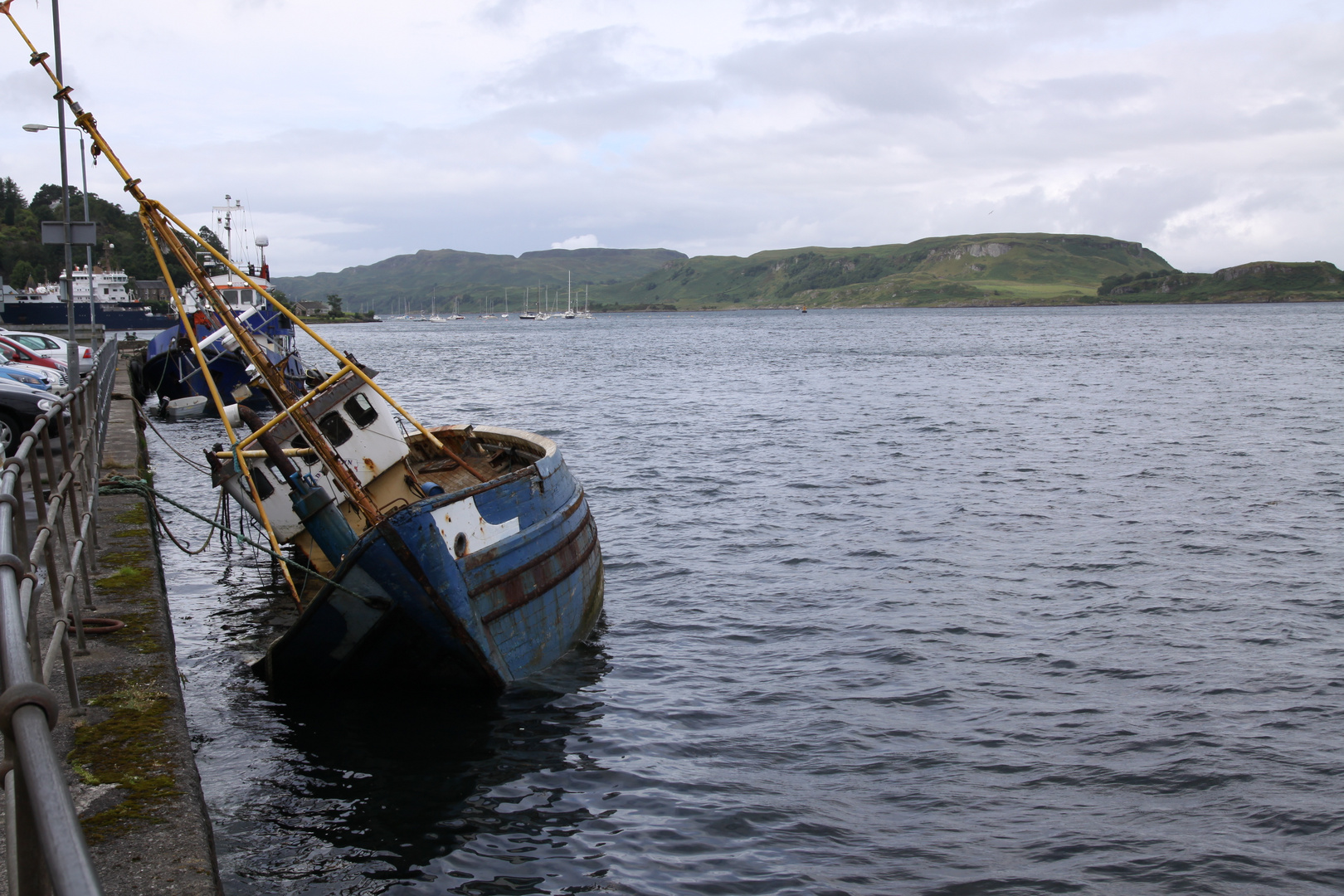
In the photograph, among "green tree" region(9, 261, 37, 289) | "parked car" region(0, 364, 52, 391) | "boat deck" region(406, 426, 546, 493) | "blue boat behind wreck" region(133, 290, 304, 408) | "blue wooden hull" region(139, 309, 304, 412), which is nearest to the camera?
"boat deck" region(406, 426, 546, 493)

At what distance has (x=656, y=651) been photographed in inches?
529

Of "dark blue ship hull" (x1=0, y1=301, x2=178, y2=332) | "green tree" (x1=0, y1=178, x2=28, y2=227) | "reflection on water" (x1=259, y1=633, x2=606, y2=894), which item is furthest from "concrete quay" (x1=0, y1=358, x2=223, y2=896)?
"green tree" (x1=0, y1=178, x2=28, y2=227)

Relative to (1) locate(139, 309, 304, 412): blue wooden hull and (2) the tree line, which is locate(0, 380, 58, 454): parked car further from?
(2) the tree line

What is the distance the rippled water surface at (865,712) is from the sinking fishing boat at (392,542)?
0.53m

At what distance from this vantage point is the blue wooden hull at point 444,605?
10281 mm

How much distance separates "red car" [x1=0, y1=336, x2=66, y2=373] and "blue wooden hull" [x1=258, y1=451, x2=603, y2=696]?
17684 millimetres

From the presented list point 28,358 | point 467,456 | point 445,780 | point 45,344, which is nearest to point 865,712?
point 445,780

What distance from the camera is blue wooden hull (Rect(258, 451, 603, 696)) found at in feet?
33.7

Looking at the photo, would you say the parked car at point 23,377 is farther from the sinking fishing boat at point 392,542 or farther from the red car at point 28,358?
the sinking fishing boat at point 392,542

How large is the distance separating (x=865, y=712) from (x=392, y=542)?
18.2ft

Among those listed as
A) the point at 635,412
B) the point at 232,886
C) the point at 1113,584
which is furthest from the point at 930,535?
the point at 635,412

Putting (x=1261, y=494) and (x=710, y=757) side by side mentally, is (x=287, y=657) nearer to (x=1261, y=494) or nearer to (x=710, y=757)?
(x=710, y=757)

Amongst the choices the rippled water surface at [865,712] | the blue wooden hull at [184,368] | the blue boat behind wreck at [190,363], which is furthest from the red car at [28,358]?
the blue wooden hull at [184,368]

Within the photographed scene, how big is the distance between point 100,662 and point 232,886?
80.4 inches
